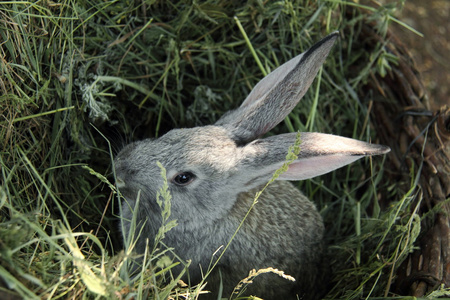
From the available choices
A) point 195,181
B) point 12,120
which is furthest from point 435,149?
point 12,120

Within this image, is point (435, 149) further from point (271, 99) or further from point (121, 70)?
point (121, 70)

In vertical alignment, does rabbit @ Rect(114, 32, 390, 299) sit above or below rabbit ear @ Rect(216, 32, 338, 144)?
below

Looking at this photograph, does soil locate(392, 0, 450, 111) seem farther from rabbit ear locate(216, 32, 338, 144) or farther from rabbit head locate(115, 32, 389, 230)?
rabbit head locate(115, 32, 389, 230)

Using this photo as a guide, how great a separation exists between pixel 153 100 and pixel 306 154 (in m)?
1.73

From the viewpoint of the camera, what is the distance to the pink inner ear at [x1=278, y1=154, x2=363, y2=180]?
9.25 ft

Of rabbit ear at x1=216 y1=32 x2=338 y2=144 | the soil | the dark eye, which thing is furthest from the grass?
the soil

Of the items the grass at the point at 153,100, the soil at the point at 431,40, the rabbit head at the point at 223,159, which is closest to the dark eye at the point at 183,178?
the rabbit head at the point at 223,159

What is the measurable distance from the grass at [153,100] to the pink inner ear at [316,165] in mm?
794

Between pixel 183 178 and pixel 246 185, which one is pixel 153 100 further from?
pixel 246 185

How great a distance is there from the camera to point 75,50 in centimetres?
346

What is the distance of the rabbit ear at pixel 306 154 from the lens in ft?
9.09

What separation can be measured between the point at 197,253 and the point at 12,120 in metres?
1.58

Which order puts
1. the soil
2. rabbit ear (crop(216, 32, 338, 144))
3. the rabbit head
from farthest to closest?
the soil
rabbit ear (crop(216, 32, 338, 144))
the rabbit head

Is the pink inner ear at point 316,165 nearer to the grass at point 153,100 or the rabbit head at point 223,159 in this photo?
the rabbit head at point 223,159
